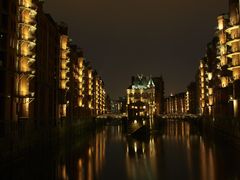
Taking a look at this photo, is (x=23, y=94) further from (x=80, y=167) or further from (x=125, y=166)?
(x=125, y=166)

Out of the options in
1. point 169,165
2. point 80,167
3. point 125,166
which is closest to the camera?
point 80,167

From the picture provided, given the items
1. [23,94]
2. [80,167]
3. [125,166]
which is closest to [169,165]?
[125,166]

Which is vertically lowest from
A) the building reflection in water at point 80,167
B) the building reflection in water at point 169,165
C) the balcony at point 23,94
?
the building reflection in water at point 169,165

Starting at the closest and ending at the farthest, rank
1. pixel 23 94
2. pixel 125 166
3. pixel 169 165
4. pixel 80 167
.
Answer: pixel 80 167, pixel 125 166, pixel 169 165, pixel 23 94

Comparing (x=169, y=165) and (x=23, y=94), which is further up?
(x=23, y=94)

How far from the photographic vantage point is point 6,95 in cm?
4338

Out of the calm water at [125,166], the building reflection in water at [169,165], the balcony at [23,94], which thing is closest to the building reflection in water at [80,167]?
the calm water at [125,166]

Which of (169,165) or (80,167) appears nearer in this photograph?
(80,167)

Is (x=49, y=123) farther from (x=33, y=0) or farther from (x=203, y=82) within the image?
(x=203, y=82)

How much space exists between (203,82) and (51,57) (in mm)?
80071

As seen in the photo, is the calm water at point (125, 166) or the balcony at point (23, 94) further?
the balcony at point (23, 94)

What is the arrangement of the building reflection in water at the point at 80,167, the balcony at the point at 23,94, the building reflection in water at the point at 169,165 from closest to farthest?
1. the building reflection in water at the point at 80,167
2. the building reflection in water at the point at 169,165
3. the balcony at the point at 23,94

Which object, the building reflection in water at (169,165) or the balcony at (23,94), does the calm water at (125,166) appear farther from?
the balcony at (23,94)

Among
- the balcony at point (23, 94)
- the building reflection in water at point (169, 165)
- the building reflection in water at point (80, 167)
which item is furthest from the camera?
the balcony at point (23, 94)
